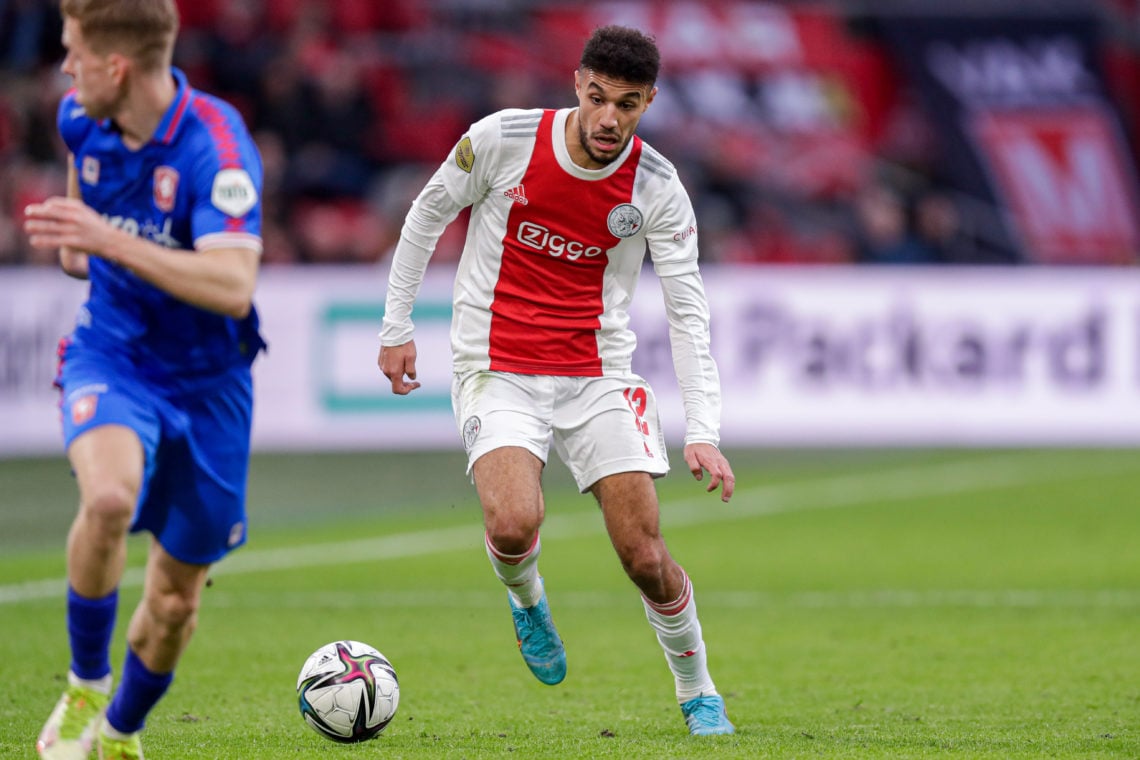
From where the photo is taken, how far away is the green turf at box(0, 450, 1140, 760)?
6035 millimetres

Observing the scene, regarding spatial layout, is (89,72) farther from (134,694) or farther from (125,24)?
(134,694)

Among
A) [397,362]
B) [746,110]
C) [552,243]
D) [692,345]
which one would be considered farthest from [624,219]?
[746,110]

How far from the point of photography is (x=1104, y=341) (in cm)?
1736

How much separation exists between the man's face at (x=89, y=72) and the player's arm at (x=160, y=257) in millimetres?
359

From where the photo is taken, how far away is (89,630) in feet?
15.8

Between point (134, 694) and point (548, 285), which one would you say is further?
point (548, 285)

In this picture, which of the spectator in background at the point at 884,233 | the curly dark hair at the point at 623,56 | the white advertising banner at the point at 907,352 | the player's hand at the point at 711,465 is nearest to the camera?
the player's hand at the point at 711,465

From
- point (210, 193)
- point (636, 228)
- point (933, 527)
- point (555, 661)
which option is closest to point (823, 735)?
point (555, 661)

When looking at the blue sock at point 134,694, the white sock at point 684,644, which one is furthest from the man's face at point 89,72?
the white sock at point 684,644

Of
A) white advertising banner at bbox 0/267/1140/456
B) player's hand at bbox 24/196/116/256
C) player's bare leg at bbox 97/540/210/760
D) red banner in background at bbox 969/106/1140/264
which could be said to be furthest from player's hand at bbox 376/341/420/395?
red banner in background at bbox 969/106/1140/264

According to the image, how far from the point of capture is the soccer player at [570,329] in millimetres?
6055

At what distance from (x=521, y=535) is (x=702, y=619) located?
130 inches

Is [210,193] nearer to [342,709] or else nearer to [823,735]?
[342,709]

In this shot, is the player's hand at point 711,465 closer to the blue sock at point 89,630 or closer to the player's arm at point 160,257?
the player's arm at point 160,257
